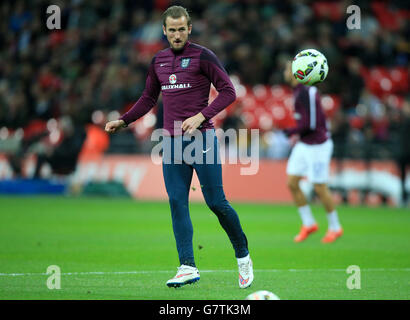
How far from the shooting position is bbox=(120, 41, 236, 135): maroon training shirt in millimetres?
7379

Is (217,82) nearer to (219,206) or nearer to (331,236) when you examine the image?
(219,206)

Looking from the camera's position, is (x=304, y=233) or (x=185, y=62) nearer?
(x=185, y=62)

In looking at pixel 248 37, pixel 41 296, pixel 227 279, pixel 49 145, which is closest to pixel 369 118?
pixel 248 37

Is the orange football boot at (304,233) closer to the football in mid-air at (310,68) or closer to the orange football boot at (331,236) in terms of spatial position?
the orange football boot at (331,236)

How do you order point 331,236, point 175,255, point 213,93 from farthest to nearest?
1. point 213,93
2. point 331,236
3. point 175,255

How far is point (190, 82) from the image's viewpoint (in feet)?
24.5

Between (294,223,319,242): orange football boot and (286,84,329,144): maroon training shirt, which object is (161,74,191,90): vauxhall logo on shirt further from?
(294,223,319,242): orange football boot

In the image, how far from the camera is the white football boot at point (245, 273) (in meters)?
7.32

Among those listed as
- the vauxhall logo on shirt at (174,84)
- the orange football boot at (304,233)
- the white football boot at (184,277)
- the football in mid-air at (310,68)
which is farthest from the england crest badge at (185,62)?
the orange football boot at (304,233)

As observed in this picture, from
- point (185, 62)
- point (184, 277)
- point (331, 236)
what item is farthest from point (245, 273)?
point (331, 236)

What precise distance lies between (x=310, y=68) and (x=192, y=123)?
97.8 inches

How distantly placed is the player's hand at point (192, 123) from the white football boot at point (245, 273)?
4.37ft

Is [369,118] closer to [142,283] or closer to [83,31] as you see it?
[83,31]

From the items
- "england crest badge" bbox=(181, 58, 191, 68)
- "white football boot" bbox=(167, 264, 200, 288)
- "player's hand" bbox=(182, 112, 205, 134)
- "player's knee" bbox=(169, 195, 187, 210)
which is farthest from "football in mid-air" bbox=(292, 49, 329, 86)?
"white football boot" bbox=(167, 264, 200, 288)
